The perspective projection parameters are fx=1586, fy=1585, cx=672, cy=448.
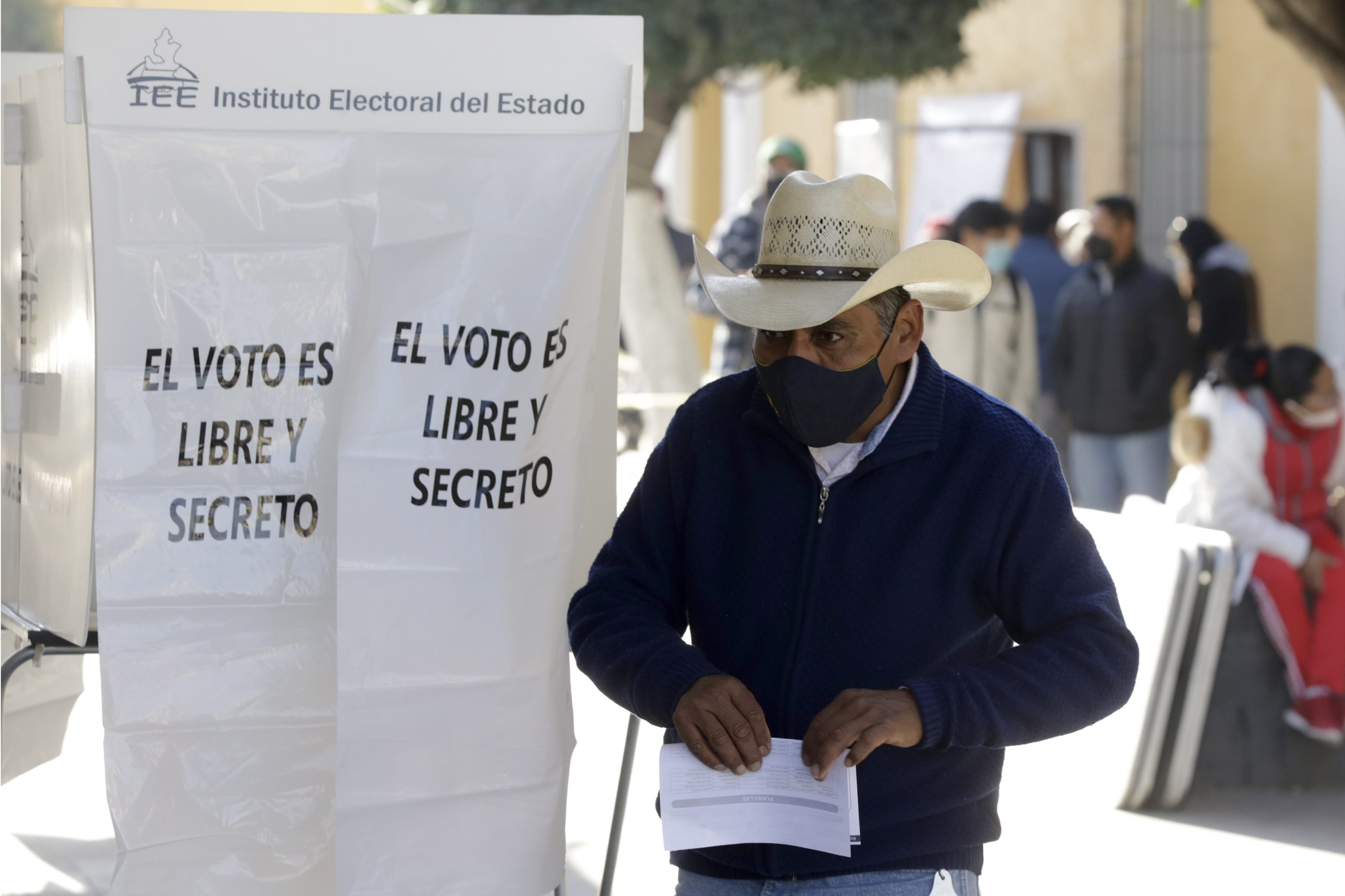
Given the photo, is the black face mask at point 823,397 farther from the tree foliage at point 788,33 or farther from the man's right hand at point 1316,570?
the tree foliage at point 788,33

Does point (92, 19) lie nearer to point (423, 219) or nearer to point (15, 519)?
point (423, 219)

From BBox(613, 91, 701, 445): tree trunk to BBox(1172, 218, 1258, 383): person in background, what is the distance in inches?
121

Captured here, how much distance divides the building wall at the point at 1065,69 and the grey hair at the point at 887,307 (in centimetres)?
1052

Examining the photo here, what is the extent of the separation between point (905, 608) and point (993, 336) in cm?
571

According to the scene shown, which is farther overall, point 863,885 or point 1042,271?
point 1042,271

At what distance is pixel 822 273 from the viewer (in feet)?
7.41

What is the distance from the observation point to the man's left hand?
2.01 metres

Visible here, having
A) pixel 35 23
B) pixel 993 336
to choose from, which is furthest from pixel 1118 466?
pixel 35 23

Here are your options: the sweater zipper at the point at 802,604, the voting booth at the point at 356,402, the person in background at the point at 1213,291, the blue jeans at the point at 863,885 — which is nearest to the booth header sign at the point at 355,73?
the voting booth at the point at 356,402

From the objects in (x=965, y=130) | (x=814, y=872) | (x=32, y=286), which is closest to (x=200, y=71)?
(x=32, y=286)

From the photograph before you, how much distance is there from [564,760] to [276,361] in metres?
0.82

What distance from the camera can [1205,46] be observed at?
12.4 meters

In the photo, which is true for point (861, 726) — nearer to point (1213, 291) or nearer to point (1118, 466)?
point (1118, 466)

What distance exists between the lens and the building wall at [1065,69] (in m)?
13.0
